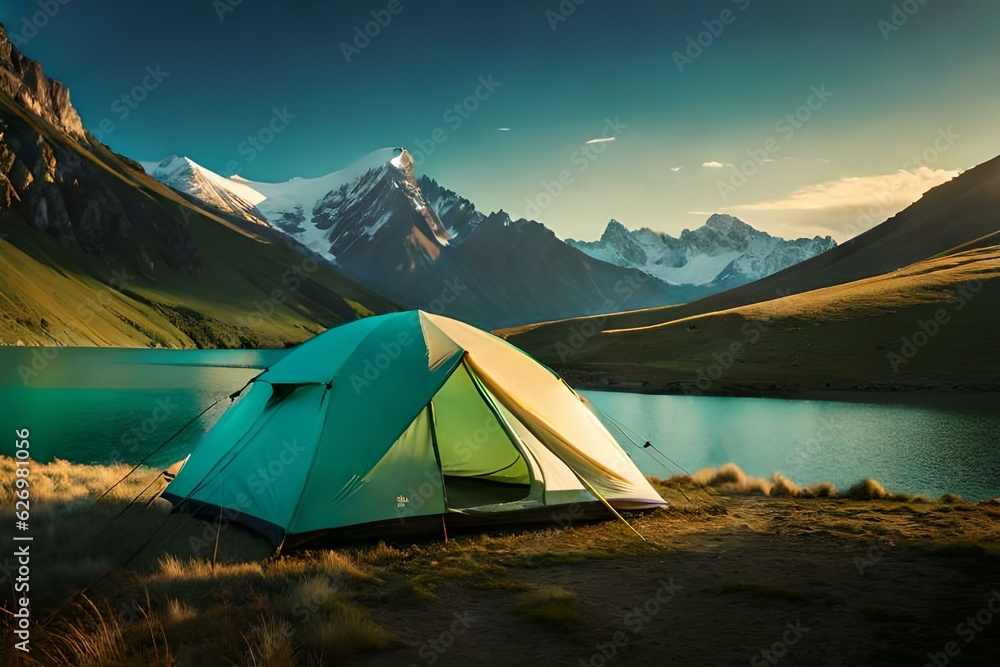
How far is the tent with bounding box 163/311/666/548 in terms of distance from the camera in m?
10.6

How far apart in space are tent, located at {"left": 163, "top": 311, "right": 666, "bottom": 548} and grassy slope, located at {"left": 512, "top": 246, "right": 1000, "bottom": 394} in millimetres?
53519

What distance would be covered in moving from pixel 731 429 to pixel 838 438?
6632mm

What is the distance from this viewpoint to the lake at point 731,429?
26266 mm

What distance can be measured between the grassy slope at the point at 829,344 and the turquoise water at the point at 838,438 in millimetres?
8767

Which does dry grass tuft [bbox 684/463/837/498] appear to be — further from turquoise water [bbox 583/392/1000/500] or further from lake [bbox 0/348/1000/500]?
turquoise water [bbox 583/392/1000/500]

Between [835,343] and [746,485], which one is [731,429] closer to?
[746,485]

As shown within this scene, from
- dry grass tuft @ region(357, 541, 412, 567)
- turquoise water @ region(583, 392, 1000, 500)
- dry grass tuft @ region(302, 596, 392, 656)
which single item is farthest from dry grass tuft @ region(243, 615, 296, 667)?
turquoise water @ region(583, 392, 1000, 500)

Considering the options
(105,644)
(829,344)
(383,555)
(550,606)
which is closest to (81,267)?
(829,344)

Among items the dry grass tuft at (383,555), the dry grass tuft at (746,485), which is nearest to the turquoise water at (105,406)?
the dry grass tuft at (383,555)

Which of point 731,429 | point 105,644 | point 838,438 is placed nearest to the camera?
point 105,644

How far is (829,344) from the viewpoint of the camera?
73.1 m

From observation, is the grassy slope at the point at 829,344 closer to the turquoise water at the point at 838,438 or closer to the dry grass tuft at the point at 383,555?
the turquoise water at the point at 838,438

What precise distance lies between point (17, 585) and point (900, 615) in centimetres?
1003

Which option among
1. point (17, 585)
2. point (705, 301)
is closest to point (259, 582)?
point (17, 585)
